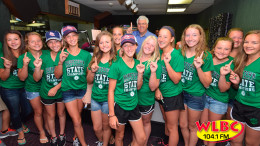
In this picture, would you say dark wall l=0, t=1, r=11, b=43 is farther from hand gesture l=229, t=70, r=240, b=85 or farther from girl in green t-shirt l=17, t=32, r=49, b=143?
hand gesture l=229, t=70, r=240, b=85

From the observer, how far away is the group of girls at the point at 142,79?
162cm

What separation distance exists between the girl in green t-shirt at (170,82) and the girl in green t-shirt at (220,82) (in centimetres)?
36

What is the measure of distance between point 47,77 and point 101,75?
2.52 ft

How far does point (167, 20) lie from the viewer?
37.2 ft

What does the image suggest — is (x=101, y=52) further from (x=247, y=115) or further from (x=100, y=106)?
(x=247, y=115)

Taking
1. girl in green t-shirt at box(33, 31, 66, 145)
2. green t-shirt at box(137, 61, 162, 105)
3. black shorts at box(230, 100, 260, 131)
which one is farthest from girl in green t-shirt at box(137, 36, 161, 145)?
girl in green t-shirt at box(33, 31, 66, 145)

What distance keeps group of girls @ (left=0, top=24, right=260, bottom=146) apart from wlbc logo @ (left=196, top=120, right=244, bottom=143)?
0.06 metres

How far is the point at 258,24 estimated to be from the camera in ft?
9.78

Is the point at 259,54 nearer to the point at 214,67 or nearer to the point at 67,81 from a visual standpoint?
the point at 214,67

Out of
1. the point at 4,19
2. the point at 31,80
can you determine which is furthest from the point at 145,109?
the point at 4,19

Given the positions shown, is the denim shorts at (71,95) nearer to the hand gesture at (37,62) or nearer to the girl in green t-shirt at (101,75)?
the girl in green t-shirt at (101,75)

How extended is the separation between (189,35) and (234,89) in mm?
845

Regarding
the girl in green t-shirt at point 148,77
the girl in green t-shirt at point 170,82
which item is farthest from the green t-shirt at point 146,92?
the girl in green t-shirt at point 170,82

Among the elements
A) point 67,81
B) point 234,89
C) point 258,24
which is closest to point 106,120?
point 67,81
